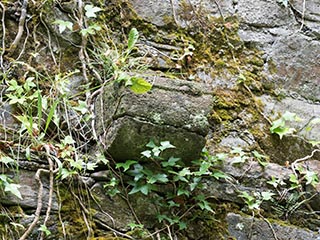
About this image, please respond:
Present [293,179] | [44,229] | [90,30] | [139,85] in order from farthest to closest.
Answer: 1. [90,30]
2. [293,179]
3. [139,85]
4. [44,229]

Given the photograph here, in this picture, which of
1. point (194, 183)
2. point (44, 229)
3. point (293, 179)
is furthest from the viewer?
point (293, 179)

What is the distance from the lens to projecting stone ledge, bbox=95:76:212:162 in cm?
157

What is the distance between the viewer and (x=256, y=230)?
67.3 inches

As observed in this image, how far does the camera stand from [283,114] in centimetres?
200

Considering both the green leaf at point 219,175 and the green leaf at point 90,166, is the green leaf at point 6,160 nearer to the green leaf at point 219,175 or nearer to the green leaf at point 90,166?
the green leaf at point 90,166

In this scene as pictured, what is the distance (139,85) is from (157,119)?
121 mm

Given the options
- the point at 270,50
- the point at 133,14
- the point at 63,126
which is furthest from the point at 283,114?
the point at 63,126

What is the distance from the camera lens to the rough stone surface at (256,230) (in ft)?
5.57

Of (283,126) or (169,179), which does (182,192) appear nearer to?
(169,179)

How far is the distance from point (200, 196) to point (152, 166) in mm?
193

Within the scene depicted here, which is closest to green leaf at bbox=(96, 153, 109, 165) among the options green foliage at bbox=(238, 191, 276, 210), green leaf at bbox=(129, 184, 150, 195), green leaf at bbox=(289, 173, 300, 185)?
green leaf at bbox=(129, 184, 150, 195)

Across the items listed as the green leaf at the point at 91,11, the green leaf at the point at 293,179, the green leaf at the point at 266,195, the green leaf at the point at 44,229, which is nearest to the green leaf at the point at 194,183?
the green leaf at the point at 266,195

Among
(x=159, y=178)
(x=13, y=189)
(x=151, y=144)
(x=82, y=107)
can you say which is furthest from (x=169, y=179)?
(x=13, y=189)

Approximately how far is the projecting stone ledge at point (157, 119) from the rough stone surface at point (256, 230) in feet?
0.89
